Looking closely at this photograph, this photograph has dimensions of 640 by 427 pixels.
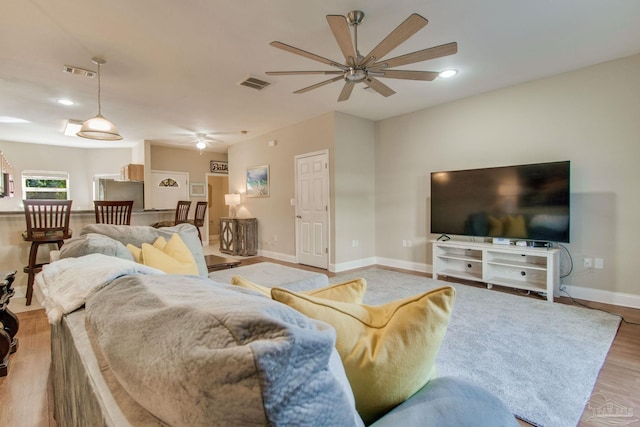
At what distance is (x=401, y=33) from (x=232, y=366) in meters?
2.39

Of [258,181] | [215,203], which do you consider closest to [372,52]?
[258,181]

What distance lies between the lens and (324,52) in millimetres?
3037

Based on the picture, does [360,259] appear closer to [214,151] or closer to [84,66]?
[84,66]

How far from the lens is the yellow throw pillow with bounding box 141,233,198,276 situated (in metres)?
1.68

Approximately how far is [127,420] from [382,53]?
2547mm

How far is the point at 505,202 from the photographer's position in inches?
147

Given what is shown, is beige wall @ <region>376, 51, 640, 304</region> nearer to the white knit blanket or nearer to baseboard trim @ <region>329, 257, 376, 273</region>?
baseboard trim @ <region>329, 257, 376, 273</region>

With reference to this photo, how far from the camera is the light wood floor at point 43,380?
5.41ft

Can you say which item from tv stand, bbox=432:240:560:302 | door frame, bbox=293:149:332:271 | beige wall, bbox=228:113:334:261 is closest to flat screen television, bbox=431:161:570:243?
tv stand, bbox=432:240:560:302

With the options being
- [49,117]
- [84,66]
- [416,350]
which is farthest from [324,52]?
[49,117]

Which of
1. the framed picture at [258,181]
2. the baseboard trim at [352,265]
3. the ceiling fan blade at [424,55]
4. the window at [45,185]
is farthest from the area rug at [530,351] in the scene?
the window at [45,185]

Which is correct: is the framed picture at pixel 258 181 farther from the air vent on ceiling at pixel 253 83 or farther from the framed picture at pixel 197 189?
the air vent on ceiling at pixel 253 83

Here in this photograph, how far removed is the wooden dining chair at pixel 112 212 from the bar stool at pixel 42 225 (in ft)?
0.94

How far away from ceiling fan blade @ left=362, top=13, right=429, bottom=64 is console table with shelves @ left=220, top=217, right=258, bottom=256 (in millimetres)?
4680
